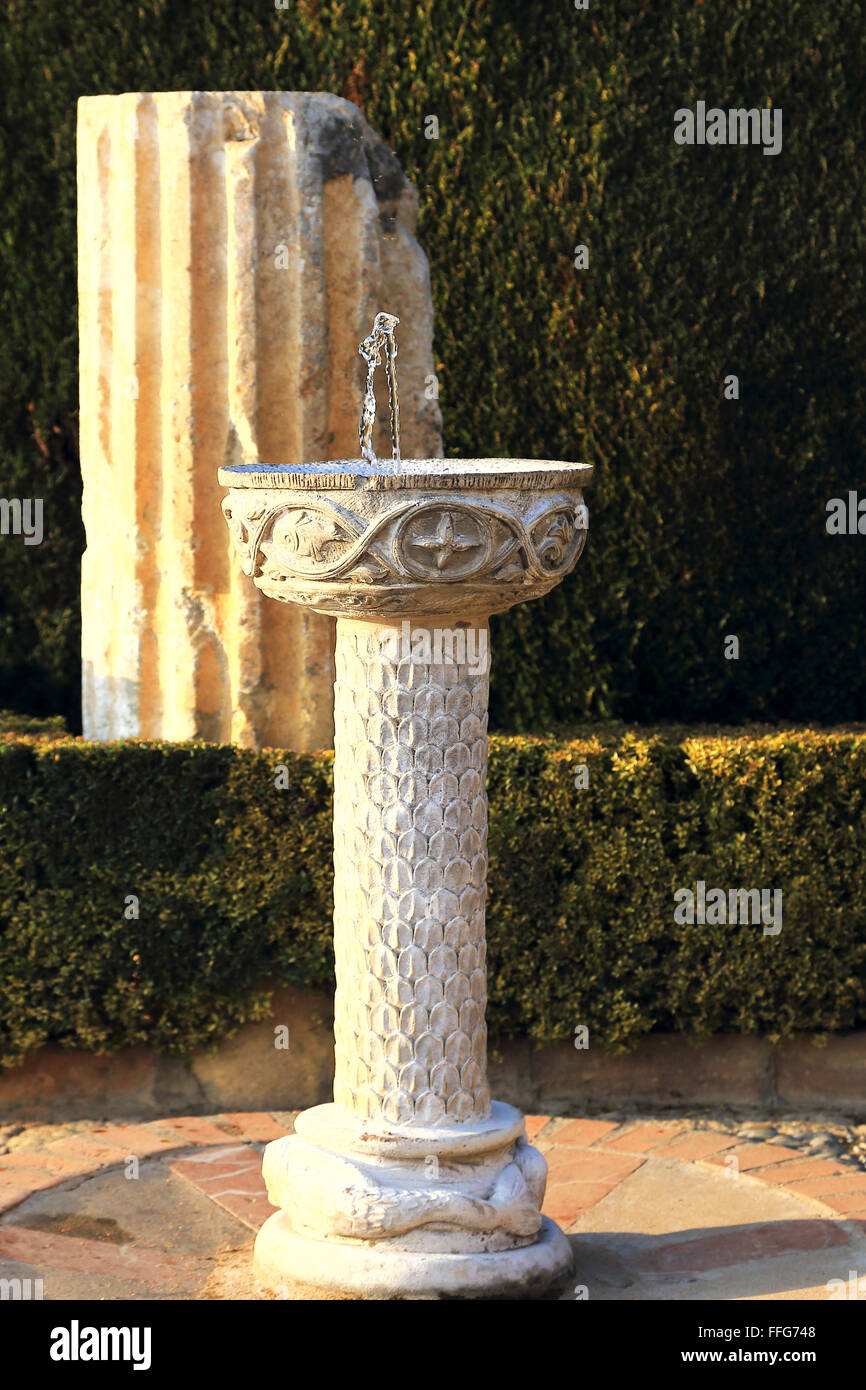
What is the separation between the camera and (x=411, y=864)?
452cm

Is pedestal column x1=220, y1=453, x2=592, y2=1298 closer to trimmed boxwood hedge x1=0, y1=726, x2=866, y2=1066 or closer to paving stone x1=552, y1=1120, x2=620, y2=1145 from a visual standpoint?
paving stone x1=552, y1=1120, x2=620, y2=1145

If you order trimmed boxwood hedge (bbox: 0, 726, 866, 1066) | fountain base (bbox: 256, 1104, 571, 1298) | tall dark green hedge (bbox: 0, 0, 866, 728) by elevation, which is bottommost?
fountain base (bbox: 256, 1104, 571, 1298)

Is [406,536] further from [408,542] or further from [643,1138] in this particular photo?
[643,1138]

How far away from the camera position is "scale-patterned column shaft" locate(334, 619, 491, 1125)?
4508 mm

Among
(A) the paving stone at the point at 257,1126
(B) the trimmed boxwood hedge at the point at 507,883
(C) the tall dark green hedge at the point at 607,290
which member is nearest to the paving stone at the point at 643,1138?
(B) the trimmed boxwood hedge at the point at 507,883

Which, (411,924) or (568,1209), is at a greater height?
(411,924)

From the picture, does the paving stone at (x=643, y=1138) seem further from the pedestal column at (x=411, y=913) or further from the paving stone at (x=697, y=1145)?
the pedestal column at (x=411, y=913)

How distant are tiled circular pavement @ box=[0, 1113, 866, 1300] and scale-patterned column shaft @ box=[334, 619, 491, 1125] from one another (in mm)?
677

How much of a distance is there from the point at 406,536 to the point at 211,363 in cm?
220

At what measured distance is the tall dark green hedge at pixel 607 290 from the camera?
7293 millimetres

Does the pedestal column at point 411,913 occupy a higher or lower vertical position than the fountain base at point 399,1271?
higher

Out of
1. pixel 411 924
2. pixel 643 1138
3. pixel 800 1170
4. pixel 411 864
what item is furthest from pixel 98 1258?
pixel 800 1170

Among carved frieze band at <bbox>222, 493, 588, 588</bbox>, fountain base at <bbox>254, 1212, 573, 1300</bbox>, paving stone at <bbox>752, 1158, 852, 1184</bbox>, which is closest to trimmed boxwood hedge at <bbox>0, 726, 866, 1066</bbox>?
paving stone at <bbox>752, 1158, 852, 1184</bbox>

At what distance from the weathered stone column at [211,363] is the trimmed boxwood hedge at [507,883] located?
15.8 inches
